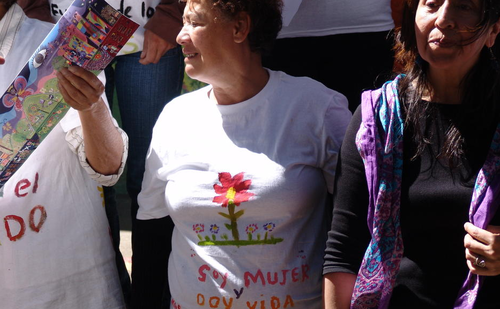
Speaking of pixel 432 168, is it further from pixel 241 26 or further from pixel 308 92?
pixel 241 26

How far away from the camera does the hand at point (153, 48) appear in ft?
9.40

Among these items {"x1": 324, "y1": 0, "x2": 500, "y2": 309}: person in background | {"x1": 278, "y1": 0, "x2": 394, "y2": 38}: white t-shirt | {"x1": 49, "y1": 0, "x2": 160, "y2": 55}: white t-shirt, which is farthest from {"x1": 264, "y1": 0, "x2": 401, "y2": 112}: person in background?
{"x1": 324, "y1": 0, "x2": 500, "y2": 309}: person in background

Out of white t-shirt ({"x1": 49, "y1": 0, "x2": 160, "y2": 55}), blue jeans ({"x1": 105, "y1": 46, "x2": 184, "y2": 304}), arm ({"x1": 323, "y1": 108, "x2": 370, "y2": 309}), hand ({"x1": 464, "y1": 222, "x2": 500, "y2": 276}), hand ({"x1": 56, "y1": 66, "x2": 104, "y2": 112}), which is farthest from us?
blue jeans ({"x1": 105, "y1": 46, "x2": 184, "y2": 304})

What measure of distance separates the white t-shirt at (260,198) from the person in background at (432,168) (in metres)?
0.28

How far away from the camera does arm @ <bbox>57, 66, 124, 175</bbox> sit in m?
2.24

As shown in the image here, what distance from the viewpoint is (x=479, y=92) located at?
6.47 feet

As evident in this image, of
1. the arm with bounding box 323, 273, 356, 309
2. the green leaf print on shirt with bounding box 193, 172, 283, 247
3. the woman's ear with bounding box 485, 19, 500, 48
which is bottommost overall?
the arm with bounding box 323, 273, 356, 309

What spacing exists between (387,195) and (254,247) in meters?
0.52

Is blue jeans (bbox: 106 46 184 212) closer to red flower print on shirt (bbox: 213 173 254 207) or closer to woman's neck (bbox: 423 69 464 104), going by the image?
red flower print on shirt (bbox: 213 173 254 207)

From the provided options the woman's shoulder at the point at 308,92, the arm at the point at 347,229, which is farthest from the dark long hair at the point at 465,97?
the woman's shoulder at the point at 308,92

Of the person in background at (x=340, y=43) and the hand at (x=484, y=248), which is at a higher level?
the person in background at (x=340, y=43)

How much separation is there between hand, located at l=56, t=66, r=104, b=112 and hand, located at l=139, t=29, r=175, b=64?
0.60 m

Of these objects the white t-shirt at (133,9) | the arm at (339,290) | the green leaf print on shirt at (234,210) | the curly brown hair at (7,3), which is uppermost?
the curly brown hair at (7,3)

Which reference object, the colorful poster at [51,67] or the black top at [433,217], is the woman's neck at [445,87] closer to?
the black top at [433,217]
